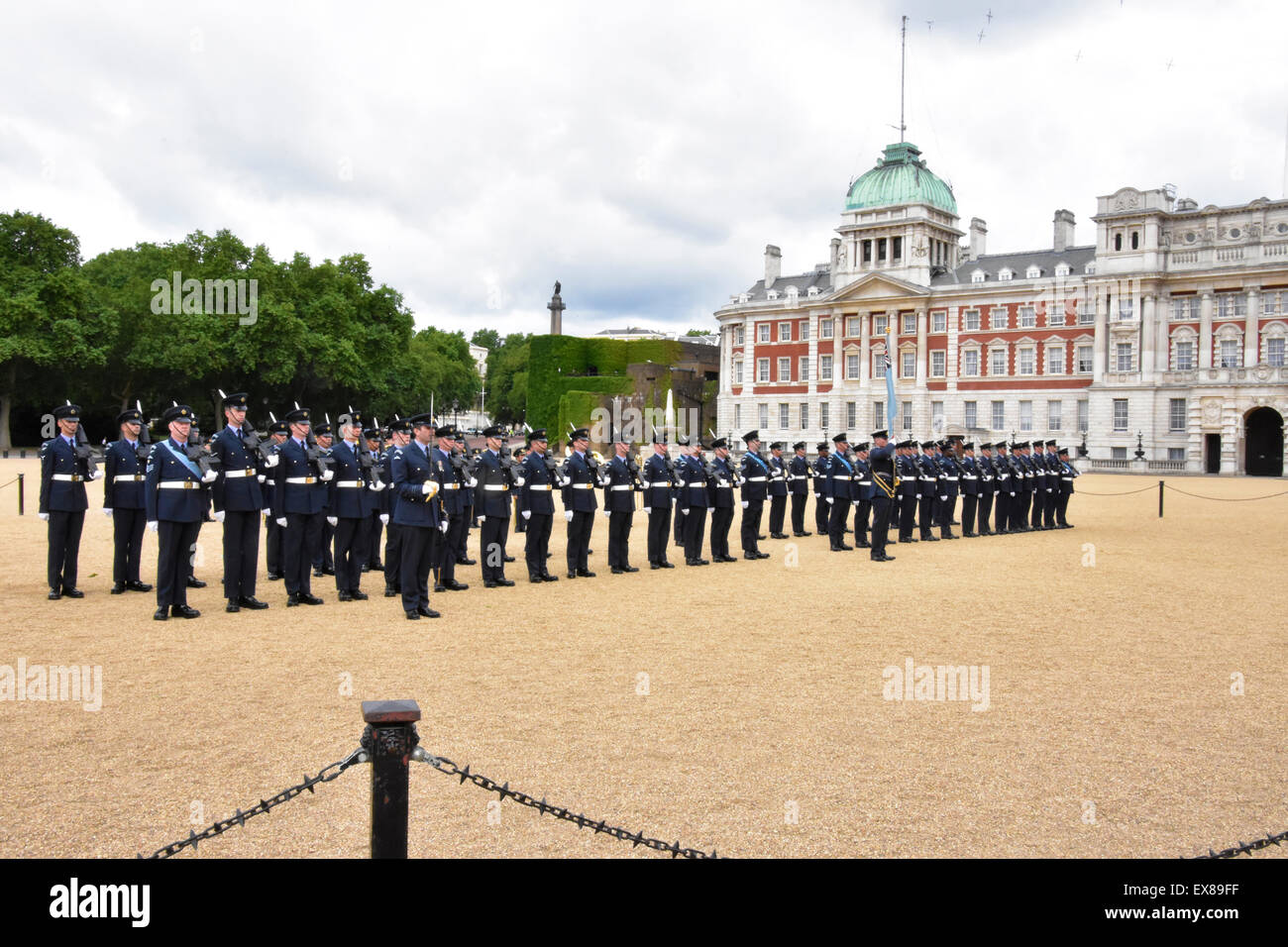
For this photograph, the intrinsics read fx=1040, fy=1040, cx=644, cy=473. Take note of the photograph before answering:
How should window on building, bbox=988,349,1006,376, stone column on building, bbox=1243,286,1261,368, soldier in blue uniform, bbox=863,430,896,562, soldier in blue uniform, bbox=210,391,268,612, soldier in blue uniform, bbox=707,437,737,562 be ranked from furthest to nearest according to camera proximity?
window on building, bbox=988,349,1006,376, stone column on building, bbox=1243,286,1261,368, soldier in blue uniform, bbox=707,437,737,562, soldier in blue uniform, bbox=863,430,896,562, soldier in blue uniform, bbox=210,391,268,612

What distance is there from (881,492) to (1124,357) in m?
54.0

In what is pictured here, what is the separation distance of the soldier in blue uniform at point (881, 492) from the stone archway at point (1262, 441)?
49137mm

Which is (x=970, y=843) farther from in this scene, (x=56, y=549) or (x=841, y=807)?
(x=56, y=549)

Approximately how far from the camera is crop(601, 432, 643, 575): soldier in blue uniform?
1631 cm

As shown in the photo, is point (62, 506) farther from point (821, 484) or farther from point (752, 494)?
point (821, 484)

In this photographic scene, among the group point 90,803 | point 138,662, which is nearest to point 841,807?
point 90,803

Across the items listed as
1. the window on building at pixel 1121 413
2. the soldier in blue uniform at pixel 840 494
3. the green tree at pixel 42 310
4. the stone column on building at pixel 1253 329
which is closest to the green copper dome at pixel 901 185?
the window on building at pixel 1121 413

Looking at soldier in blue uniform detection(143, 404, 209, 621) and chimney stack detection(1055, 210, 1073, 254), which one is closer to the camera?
soldier in blue uniform detection(143, 404, 209, 621)

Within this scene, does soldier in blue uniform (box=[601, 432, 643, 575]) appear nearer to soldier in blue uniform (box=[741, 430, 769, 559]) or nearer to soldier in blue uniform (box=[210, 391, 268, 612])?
soldier in blue uniform (box=[741, 430, 769, 559])

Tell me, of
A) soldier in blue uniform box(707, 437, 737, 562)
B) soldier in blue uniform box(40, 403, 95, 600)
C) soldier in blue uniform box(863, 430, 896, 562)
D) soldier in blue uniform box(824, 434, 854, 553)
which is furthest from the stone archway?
soldier in blue uniform box(40, 403, 95, 600)

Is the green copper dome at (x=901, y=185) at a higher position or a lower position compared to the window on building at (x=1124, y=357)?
higher

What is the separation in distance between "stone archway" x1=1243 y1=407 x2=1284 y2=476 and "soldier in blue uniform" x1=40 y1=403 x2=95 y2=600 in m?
61.3

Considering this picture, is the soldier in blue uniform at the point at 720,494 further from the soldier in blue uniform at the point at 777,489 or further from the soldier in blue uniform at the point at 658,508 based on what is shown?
the soldier in blue uniform at the point at 777,489

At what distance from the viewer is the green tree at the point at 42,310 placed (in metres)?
58.2
